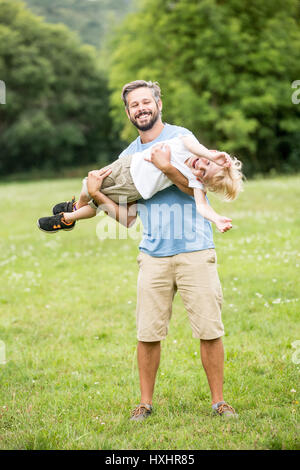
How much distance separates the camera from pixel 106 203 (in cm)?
388

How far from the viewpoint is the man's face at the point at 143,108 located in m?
3.76

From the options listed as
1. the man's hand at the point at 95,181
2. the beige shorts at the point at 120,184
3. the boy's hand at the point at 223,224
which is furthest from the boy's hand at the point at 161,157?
the boy's hand at the point at 223,224

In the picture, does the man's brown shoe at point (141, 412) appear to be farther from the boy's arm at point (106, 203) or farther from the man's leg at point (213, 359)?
the boy's arm at point (106, 203)

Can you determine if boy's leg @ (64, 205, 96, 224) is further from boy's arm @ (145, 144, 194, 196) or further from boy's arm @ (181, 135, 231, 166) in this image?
boy's arm @ (181, 135, 231, 166)

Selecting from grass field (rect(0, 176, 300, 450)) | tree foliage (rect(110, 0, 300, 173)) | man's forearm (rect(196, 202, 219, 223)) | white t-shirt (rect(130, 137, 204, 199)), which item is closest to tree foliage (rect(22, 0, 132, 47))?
tree foliage (rect(110, 0, 300, 173))

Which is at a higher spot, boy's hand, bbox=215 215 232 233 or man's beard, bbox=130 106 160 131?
man's beard, bbox=130 106 160 131

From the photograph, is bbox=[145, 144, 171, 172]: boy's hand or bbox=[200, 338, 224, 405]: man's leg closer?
bbox=[145, 144, 171, 172]: boy's hand

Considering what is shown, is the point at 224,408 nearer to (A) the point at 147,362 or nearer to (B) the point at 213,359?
(B) the point at 213,359

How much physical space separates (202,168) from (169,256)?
70 centimetres

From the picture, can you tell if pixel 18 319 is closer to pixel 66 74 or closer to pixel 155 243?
pixel 155 243

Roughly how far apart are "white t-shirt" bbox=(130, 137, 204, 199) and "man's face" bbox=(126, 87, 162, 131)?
187mm

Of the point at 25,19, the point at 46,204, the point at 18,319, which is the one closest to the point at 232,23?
the point at 46,204

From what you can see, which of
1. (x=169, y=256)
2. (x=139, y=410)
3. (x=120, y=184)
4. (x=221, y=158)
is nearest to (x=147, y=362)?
(x=139, y=410)

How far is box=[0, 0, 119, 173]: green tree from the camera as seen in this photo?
4325 cm
